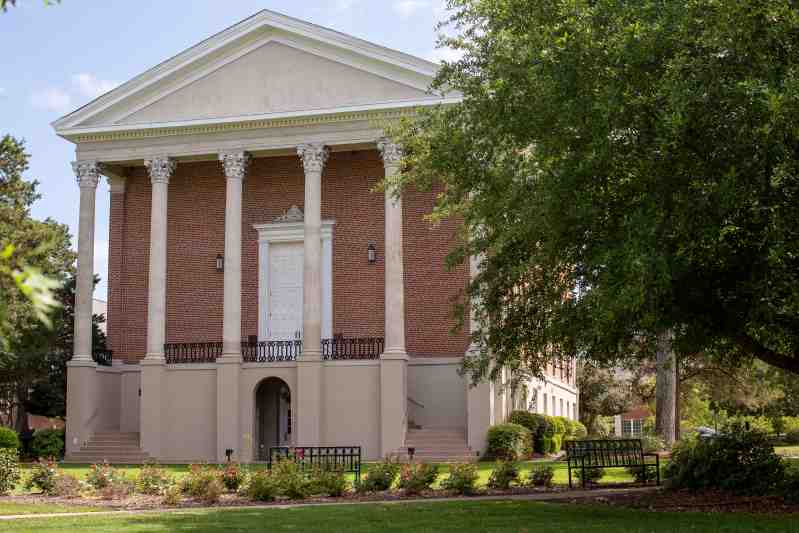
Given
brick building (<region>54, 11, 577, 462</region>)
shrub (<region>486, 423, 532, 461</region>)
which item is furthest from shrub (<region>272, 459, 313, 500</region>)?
shrub (<region>486, 423, 532, 461</region>)

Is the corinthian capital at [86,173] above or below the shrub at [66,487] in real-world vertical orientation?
above

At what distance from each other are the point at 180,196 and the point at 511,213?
22.3 meters

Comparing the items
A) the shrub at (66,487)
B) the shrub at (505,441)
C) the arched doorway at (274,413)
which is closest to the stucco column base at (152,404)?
the arched doorway at (274,413)

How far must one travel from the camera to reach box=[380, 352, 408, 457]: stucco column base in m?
29.6

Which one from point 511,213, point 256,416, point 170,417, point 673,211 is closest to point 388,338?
point 256,416

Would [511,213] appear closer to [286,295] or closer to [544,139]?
[544,139]

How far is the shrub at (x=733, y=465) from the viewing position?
17.0 m

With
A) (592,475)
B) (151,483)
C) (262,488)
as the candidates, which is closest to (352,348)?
(592,475)

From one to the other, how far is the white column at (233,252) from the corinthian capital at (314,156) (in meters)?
2.08

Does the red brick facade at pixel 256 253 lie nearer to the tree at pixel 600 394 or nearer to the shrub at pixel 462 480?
the shrub at pixel 462 480

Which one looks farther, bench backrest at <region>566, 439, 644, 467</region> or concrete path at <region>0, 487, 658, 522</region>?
bench backrest at <region>566, 439, 644, 467</region>

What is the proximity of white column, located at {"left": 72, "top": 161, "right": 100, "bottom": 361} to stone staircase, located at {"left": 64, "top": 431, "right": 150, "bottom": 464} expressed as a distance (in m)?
2.64

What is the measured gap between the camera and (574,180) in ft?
43.1

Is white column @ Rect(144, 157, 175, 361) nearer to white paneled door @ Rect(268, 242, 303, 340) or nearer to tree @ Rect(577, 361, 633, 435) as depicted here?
white paneled door @ Rect(268, 242, 303, 340)
